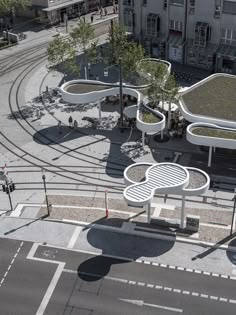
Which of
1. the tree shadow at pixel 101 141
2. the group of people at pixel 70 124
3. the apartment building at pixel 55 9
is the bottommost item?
the tree shadow at pixel 101 141

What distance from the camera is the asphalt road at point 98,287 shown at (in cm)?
4644

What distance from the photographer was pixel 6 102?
84.9 meters

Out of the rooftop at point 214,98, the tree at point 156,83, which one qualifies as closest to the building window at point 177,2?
the rooftop at point 214,98

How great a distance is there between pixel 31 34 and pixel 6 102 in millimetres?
32826

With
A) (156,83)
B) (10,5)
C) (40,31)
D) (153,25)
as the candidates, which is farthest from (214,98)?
(40,31)

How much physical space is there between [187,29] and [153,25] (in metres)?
7.15

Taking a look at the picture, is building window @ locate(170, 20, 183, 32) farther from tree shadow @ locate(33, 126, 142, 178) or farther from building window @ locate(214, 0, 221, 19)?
tree shadow @ locate(33, 126, 142, 178)

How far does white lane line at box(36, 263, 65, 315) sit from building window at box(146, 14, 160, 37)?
5827 centimetres

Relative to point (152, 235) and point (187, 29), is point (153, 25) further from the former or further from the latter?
point (152, 235)

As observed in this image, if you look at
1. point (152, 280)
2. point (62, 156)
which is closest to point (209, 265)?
point (152, 280)

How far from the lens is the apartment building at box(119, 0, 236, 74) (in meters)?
87.1

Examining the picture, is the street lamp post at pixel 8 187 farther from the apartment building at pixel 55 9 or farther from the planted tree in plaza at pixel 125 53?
the apartment building at pixel 55 9

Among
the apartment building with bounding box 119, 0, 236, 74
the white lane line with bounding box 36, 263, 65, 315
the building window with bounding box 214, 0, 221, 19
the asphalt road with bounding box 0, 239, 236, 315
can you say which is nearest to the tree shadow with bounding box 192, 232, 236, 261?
the asphalt road with bounding box 0, 239, 236, 315

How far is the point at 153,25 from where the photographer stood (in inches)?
3738
